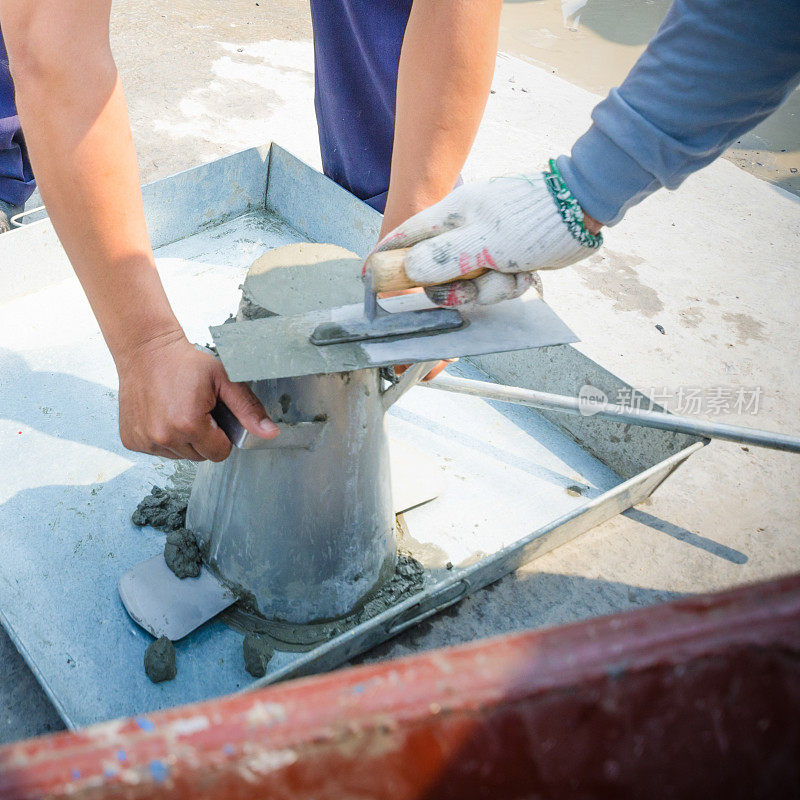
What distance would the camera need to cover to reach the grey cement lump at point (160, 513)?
1.13 m

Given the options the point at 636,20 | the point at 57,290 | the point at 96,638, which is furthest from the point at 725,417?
the point at 636,20

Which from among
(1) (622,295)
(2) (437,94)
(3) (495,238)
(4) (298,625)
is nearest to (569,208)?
(3) (495,238)

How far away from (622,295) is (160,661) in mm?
1513

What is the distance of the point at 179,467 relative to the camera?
4.11ft

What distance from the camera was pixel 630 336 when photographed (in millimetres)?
1762

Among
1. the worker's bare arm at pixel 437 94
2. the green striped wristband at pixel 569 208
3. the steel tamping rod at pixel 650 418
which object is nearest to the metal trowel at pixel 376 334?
the green striped wristband at pixel 569 208

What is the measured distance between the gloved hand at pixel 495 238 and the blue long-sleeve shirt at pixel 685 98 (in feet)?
0.15

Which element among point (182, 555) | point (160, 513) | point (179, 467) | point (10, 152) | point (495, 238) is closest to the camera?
point (495, 238)

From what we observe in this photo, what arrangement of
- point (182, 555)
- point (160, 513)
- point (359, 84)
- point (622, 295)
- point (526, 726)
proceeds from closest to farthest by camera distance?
point (526, 726) < point (182, 555) < point (160, 513) < point (359, 84) < point (622, 295)

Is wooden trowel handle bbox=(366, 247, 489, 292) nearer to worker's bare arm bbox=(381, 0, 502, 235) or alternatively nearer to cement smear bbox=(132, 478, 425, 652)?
worker's bare arm bbox=(381, 0, 502, 235)

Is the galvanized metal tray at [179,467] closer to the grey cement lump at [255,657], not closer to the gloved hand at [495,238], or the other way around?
the grey cement lump at [255,657]

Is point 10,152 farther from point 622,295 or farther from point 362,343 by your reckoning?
point 622,295

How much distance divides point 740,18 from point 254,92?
2180 mm

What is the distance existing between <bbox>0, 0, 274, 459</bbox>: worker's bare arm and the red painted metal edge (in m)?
0.49
